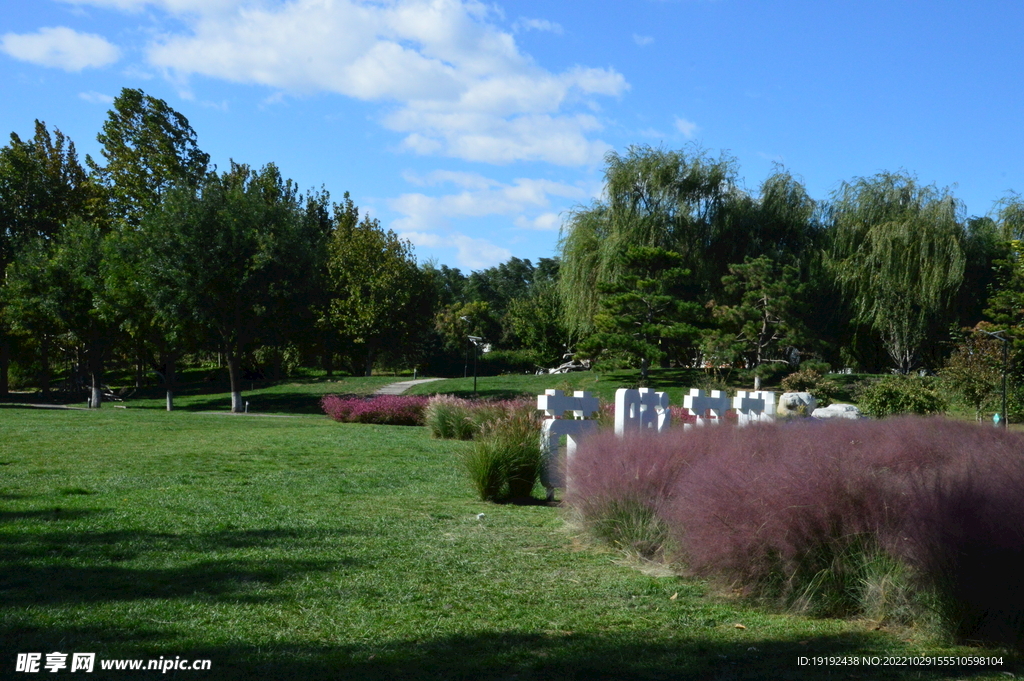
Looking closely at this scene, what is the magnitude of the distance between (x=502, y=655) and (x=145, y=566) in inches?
114

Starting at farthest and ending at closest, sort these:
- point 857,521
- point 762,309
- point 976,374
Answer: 1. point 762,309
2. point 976,374
3. point 857,521

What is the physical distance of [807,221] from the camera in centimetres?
3809

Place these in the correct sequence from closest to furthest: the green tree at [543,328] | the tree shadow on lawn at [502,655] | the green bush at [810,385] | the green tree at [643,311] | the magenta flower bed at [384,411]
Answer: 1. the tree shadow on lawn at [502,655]
2. the magenta flower bed at [384,411]
3. the green bush at [810,385]
4. the green tree at [643,311]
5. the green tree at [543,328]

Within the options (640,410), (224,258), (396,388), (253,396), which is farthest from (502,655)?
(253,396)

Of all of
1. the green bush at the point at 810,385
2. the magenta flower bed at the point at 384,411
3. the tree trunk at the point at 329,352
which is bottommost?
the magenta flower bed at the point at 384,411

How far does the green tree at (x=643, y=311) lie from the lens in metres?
33.5

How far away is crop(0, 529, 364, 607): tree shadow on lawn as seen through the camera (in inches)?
209

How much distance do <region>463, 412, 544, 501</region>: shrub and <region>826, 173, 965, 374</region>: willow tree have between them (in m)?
27.6

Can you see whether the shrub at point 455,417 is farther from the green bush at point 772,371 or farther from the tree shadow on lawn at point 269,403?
the green bush at point 772,371

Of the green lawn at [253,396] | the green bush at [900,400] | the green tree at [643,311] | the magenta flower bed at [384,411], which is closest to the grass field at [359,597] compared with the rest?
the magenta flower bed at [384,411]

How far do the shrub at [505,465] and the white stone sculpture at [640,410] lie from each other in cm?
104

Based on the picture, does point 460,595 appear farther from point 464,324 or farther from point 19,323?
point 464,324

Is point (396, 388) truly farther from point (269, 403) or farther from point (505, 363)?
point (505, 363)

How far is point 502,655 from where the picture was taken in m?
4.45
